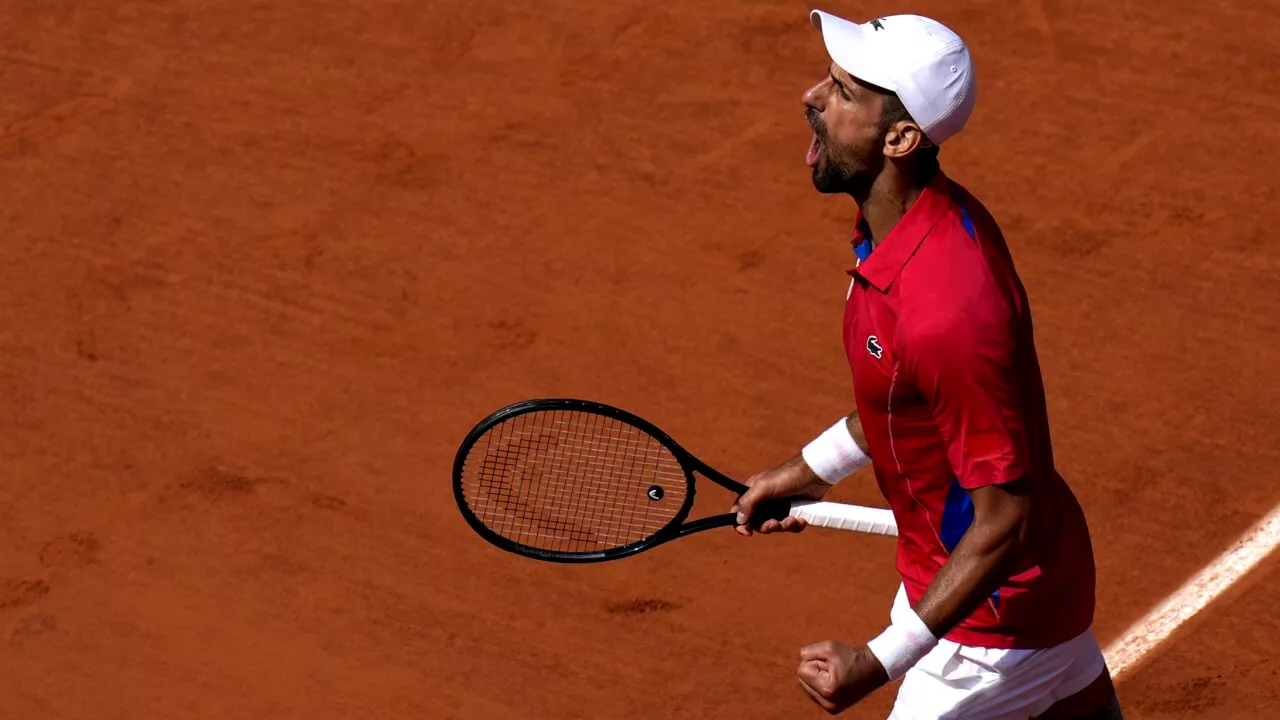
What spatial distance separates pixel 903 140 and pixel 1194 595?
282 cm

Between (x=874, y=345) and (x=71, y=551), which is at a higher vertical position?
(x=874, y=345)

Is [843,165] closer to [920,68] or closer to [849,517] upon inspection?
[920,68]

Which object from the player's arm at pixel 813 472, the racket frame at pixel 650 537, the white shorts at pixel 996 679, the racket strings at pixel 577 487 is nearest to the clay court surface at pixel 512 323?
the racket strings at pixel 577 487

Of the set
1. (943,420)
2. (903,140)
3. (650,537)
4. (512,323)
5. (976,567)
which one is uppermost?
(903,140)

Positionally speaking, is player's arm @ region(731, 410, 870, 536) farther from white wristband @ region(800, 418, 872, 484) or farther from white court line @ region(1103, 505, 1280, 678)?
white court line @ region(1103, 505, 1280, 678)

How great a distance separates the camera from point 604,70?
859 centimetres

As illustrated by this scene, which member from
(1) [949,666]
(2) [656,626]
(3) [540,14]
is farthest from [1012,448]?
(3) [540,14]

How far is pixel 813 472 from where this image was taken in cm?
456

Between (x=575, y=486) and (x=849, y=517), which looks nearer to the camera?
(x=849, y=517)

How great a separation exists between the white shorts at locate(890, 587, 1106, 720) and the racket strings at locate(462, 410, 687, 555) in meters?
1.55

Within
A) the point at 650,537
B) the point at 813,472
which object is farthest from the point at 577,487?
the point at 813,472

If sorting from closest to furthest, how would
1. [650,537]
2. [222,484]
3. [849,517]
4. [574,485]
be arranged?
[849,517] → [650,537] → [574,485] → [222,484]

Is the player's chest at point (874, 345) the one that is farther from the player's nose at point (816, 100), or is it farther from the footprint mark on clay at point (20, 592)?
the footprint mark on clay at point (20, 592)

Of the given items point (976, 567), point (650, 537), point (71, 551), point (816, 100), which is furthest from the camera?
point (71, 551)
